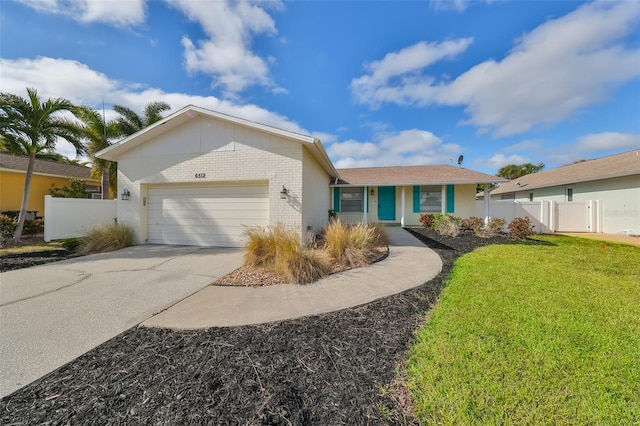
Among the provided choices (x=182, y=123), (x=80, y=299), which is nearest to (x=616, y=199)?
(x=182, y=123)

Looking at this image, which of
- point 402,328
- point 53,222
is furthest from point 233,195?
point 53,222

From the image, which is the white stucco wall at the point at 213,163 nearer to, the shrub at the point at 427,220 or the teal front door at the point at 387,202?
the shrub at the point at 427,220

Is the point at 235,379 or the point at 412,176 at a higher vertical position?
the point at 412,176

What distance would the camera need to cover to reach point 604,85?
37.7 feet

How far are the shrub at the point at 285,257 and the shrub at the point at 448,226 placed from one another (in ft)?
24.3

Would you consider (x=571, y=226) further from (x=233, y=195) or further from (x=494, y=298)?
(x=233, y=195)

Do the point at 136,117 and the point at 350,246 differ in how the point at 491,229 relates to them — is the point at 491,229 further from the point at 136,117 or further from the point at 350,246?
the point at 136,117

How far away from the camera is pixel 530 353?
8.12ft

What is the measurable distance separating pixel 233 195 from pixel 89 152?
12.0 metres

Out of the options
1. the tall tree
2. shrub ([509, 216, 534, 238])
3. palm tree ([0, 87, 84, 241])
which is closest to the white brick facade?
palm tree ([0, 87, 84, 241])

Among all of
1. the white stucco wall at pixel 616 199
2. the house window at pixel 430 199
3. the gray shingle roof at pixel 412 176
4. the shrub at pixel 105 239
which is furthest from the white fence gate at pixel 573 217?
the shrub at pixel 105 239

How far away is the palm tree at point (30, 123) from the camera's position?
8852 millimetres

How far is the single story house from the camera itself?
299 inches

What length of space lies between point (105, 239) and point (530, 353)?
11231 millimetres
